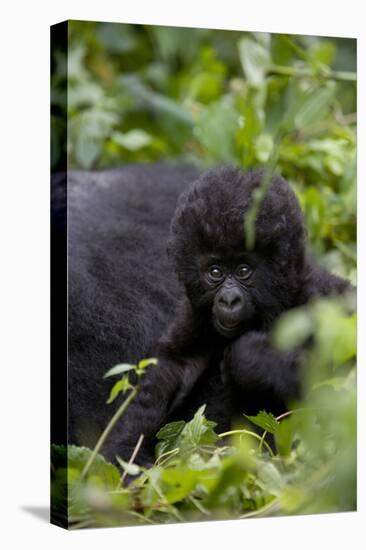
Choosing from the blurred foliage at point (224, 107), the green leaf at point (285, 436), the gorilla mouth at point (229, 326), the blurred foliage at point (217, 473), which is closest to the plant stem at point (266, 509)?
the blurred foliage at point (217, 473)

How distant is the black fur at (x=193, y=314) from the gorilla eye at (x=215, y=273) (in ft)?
0.05

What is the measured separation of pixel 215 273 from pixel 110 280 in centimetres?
55

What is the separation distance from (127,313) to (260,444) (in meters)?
0.59

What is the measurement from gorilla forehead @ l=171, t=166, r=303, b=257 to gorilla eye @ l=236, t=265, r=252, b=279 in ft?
0.13

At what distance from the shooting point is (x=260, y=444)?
6.75 ft

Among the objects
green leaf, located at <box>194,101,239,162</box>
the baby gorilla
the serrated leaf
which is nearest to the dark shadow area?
the baby gorilla

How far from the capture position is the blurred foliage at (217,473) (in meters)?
1.83

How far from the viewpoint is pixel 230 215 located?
2020 mm

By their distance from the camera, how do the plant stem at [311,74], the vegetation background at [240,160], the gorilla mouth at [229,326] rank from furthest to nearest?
the plant stem at [311,74]
the gorilla mouth at [229,326]
the vegetation background at [240,160]

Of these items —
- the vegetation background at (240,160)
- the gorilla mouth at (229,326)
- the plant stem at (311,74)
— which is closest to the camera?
the vegetation background at (240,160)

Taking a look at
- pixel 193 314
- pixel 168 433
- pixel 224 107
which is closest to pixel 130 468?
pixel 168 433

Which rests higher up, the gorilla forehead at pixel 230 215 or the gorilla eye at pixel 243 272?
the gorilla forehead at pixel 230 215

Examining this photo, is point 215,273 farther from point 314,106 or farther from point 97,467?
point 314,106

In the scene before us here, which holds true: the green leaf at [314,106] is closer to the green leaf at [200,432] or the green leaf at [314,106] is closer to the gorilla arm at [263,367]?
the gorilla arm at [263,367]
